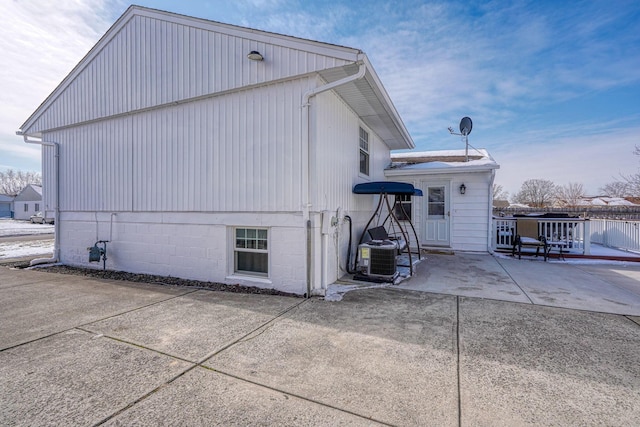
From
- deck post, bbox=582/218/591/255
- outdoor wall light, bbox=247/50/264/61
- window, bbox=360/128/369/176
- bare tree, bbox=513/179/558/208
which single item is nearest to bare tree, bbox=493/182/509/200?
bare tree, bbox=513/179/558/208

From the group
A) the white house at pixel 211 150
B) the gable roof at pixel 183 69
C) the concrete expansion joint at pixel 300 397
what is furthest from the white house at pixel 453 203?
the concrete expansion joint at pixel 300 397

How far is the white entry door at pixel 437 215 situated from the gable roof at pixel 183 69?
2.60m

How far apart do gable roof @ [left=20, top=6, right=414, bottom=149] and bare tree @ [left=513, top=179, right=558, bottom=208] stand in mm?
42793

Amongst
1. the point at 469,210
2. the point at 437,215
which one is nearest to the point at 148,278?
the point at 437,215

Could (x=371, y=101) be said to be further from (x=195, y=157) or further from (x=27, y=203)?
(x=27, y=203)

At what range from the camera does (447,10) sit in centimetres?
669

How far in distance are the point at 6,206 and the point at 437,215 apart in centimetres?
5762

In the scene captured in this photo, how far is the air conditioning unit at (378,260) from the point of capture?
5355 mm

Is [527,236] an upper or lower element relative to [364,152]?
lower

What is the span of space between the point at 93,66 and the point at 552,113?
57.3 feet

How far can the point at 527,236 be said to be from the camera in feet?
26.7

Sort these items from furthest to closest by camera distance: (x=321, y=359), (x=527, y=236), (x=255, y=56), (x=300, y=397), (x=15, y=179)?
(x=15, y=179)
(x=527, y=236)
(x=255, y=56)
(x=321, y=359)
(x=300, y=397)

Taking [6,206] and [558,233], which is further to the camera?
[6,206]

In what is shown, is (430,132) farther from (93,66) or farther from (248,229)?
(93,66)
